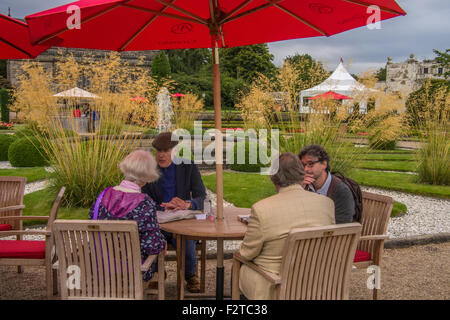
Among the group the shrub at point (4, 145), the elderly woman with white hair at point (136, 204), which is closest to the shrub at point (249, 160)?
the shrub at point (4, 145)

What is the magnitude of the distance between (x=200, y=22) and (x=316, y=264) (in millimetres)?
1802

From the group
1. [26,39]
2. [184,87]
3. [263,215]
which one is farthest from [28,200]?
[184,87]

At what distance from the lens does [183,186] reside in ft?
11.6

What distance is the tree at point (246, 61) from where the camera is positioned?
141ft

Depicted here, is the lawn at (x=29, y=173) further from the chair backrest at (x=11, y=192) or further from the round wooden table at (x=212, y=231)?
the round wooden table at (x=212, y=231)

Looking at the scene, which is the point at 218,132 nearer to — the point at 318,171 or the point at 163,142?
→ the point at 163,142

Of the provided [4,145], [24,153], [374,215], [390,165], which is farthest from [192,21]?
[4,145]

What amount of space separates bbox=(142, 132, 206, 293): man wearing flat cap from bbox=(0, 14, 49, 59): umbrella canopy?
1.25 meters

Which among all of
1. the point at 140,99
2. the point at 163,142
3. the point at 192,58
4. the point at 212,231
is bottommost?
the point at 212,231

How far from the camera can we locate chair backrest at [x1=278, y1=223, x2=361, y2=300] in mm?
2185

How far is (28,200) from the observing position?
6.51 m

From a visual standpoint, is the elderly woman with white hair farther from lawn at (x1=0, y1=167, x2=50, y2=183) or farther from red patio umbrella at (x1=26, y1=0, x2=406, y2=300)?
lawn at (x1=0, y1=167, x2=50, y2=183)

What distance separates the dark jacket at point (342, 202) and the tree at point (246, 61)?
40.1 m
